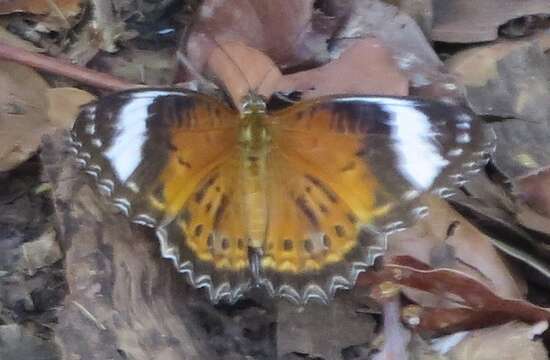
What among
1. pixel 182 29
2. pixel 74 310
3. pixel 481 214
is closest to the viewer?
pixel 74 310

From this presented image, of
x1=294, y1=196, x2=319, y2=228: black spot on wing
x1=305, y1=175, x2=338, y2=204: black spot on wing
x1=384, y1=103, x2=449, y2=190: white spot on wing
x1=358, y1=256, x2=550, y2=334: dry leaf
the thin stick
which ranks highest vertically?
the thin stick

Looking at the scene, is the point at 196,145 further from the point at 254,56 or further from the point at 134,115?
the point at 254,56

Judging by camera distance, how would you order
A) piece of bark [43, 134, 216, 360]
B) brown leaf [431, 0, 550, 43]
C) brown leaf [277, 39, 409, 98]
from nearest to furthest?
piece of bark [43, 134, 216, 360]
brown leaf [277, 39, 409, 98]
brown leaf [431, 0, 550, 43]

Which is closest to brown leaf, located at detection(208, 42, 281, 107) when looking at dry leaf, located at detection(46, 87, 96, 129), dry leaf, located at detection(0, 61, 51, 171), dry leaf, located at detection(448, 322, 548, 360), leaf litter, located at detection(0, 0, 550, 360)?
leaf litter, located at detection(0, 0, 550, 360)

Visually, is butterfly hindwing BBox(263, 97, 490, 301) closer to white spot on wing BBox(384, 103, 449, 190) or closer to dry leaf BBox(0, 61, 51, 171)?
white spot on wing BBox(384, 103, 449, 190)

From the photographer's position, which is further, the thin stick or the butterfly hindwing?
the thin stick

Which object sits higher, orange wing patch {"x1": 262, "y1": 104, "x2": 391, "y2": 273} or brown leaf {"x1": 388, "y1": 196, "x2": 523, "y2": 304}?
orange wing patch {"x1": 262, "y1": 104, "x2": 391, "y2": 273}

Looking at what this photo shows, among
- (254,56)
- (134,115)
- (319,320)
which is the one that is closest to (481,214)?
(319,320)

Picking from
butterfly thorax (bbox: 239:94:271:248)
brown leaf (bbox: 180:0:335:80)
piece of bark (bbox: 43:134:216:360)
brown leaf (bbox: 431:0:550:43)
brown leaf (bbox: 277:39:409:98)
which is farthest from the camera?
brown leaf (bbox: 431:0:550:43)
